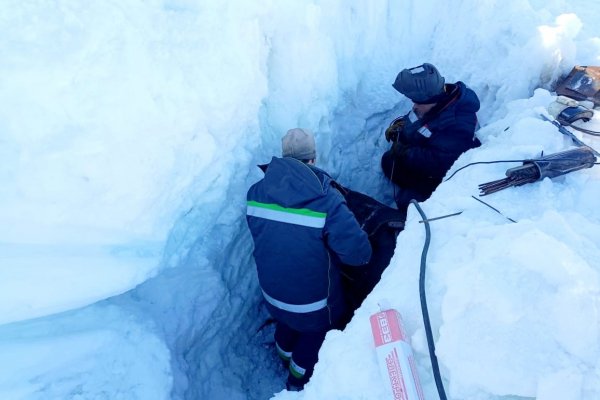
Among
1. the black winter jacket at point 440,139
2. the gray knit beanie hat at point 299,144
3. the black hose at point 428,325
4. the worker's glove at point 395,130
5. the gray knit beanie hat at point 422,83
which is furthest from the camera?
the worker's glove at point 395,130

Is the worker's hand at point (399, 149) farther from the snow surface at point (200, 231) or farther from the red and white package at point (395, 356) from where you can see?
the red and white package at point (395, 356)

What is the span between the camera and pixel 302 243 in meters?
2.56

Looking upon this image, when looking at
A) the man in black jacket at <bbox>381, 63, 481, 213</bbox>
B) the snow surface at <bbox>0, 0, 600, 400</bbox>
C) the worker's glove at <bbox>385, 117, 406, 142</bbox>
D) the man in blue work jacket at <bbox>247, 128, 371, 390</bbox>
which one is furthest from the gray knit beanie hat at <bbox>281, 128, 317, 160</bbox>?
the worker's glove at <bbox>385, 117, 406, 142</bbox>

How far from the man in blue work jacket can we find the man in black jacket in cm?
110

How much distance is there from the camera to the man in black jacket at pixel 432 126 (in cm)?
328

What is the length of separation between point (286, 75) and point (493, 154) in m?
1.55

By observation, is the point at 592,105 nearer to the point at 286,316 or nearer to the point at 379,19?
the point at 379,19

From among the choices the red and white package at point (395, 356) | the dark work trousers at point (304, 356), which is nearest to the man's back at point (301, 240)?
the dark work trousers at point (304, 356)

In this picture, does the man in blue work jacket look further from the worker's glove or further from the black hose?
the worker's glove

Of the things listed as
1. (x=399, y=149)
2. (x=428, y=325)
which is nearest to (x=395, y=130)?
(x=399, y=149)

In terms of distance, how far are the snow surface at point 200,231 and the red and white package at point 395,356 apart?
0.08 m

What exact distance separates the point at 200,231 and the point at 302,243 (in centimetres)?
64

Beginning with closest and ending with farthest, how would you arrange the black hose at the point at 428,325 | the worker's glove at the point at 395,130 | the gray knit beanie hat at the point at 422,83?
the black hose at the point at 428,325 → the gray knit beanie hat at the point at 422,83 → the worker's glove at the point at 395,130

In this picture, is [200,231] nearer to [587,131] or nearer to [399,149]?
[399,149]
